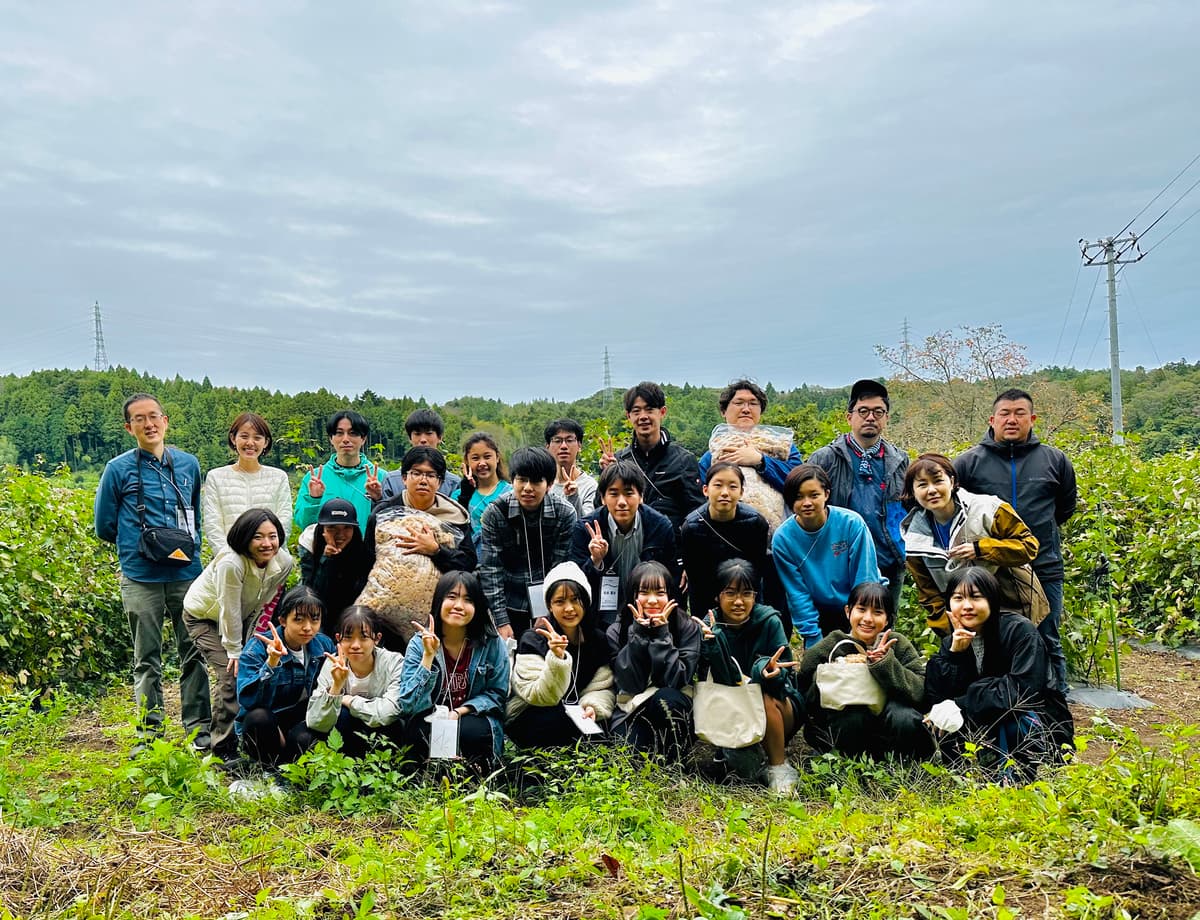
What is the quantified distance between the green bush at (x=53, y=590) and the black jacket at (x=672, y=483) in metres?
4.65

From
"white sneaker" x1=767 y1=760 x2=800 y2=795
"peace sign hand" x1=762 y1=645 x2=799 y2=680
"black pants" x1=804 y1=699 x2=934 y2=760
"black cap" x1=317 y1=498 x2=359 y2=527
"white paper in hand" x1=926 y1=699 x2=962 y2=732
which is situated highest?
"black cap" x1=317 y1=498 x2=359 y2=527

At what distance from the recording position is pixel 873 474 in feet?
16.6

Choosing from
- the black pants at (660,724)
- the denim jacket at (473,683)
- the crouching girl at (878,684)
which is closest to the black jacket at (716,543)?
the crouching girl at (878,684)

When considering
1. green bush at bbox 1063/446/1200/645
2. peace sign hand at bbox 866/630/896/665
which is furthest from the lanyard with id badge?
green bush at bbox 1063/446/1200/645

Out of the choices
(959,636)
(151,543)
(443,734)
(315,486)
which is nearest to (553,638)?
(443,734)

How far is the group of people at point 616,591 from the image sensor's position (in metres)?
4.22

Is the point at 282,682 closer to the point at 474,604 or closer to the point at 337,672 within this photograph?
the point at 337,672

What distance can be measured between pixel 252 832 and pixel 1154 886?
10.1 ft

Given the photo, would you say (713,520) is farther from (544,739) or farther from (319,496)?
(319,496)

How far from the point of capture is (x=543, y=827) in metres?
2.98

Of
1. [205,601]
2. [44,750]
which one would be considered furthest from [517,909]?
[44,750]

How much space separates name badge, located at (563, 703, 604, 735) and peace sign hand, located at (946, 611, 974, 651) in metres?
1.75

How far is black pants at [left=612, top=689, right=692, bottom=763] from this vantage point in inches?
170

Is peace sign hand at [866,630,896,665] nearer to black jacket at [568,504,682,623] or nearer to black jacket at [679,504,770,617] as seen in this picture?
black jacket at [679,504,770,617]
